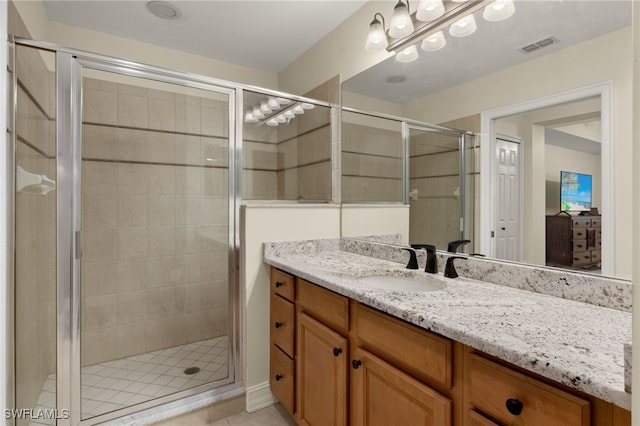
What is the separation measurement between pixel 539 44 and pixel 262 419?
7.20 feet

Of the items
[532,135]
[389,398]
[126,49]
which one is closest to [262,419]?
[389,398]

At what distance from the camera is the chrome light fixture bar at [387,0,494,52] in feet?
4.57

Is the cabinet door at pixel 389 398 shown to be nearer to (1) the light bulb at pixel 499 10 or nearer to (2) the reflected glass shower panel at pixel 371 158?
(2) the reflected glass shower panel at pixel 371 158

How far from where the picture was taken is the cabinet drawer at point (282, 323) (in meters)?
1.59

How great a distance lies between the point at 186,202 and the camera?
229 centimetres

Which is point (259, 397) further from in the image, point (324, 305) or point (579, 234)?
point (579, 234)

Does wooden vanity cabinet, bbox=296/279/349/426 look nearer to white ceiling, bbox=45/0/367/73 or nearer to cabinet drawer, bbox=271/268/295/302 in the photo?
cabinet drawer, bbox=271/268/295/302

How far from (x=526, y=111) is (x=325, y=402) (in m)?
1.43

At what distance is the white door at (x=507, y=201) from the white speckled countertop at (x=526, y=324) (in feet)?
0.57

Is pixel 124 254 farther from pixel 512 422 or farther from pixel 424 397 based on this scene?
pixel 512 422

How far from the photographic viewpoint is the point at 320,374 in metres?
1.34

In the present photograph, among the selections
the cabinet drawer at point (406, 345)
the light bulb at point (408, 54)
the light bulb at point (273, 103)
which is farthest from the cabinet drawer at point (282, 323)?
the light bulb at point (408, 54)

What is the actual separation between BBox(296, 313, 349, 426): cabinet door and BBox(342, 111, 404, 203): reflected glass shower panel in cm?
93

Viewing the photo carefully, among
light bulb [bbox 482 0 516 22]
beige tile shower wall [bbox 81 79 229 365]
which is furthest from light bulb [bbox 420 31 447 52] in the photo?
beige tile shower wall [bbox 81 79 229 365]
